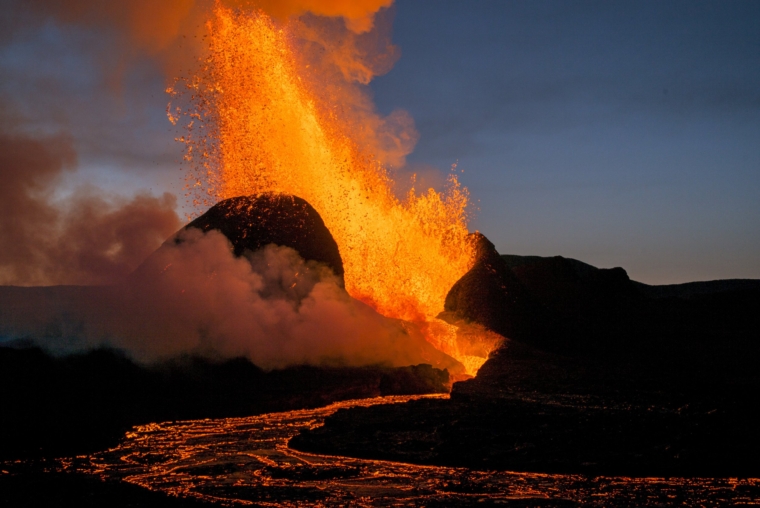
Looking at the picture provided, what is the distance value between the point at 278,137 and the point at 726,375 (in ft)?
56.3

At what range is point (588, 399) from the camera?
1555cm

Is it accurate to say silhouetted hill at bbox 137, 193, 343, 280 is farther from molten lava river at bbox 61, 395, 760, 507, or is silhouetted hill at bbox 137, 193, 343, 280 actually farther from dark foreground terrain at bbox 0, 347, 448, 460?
molten lava river at bbox 61, 395, 760, 507

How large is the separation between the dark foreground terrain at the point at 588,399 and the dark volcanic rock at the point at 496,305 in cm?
5

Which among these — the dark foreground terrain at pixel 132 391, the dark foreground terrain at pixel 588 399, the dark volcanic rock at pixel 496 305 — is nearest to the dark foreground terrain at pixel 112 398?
the dark foreground terrain at pixel 132 391

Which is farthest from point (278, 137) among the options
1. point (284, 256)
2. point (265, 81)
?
point (284, 256)

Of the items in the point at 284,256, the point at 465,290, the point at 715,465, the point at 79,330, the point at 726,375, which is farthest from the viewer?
the point at 465,290

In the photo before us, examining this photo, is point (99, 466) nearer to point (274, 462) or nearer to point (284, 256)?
point (274, 462)

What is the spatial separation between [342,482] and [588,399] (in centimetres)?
772

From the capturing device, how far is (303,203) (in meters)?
25.5

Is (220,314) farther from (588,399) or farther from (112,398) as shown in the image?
(588,399)

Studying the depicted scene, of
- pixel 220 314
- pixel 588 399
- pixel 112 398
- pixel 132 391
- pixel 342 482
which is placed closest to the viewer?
pixel 342 482

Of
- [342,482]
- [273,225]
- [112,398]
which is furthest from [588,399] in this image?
[273,225]

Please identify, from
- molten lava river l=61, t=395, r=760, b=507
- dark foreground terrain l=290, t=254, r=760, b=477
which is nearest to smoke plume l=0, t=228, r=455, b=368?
dark foreground terrain l=290, t=254, r=760, b=477

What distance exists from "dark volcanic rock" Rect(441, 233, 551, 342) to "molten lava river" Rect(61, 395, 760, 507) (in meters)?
12.9
